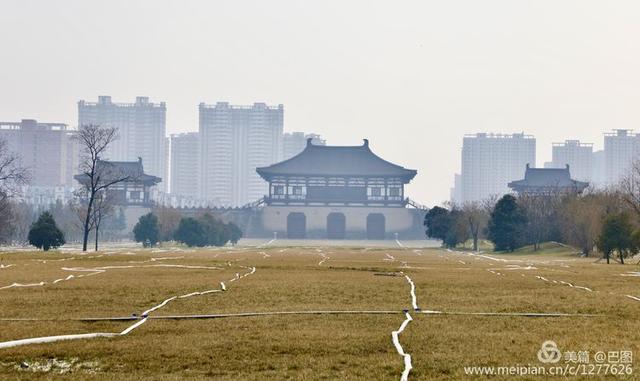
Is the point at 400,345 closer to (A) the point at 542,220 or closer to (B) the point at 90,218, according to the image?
(A) the point at 542,220

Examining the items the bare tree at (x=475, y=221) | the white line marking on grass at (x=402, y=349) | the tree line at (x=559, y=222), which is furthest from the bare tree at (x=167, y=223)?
the white line marking on grass at (x=402, y=349)

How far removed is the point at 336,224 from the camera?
351 feet

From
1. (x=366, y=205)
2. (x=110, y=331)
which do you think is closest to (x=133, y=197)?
(x=366, y=205)

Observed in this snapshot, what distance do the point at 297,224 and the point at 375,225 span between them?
352 inches

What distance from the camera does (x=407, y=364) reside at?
28.0 ft

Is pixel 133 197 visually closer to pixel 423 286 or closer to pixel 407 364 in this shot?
pixel 423 286

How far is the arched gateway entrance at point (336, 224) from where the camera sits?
4198 inches

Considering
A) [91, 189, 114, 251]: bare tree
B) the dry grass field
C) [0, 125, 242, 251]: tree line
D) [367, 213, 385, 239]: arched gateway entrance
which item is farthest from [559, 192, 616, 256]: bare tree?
[367, 213, 385, 239]: arched gateway entrance

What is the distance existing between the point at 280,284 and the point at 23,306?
6430 mm

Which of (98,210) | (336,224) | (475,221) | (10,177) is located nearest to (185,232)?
(98,210)

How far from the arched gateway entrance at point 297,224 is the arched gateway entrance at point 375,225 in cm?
734

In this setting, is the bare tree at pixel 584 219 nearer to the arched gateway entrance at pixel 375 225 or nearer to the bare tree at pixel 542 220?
the bare tree at pixel 542 220

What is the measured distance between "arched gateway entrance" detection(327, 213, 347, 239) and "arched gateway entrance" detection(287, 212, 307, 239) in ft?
9.07

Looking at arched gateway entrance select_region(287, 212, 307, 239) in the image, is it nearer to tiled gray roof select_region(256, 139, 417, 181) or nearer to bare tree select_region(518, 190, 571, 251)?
tiled gray roof select_region(256, 139, 417, 181)
